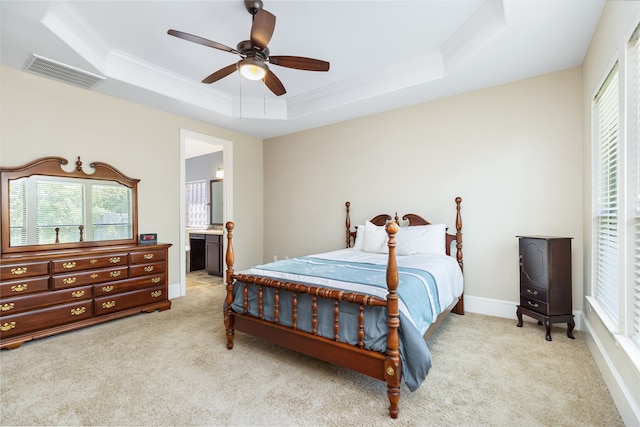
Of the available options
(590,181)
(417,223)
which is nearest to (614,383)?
(590,181)

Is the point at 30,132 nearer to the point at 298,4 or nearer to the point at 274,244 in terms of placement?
the point at 298,4

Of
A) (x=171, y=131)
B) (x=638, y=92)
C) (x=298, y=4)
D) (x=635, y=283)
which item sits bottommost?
(x=635, y=283)

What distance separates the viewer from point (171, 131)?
14.3ft

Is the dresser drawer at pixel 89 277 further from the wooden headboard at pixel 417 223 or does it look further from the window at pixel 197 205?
the window at pixel 197 205

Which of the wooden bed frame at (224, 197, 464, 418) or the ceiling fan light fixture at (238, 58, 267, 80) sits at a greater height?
the ceiling fan light fixture at (238, 58, 267, 80)

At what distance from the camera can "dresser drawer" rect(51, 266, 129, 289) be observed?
2.92 metres

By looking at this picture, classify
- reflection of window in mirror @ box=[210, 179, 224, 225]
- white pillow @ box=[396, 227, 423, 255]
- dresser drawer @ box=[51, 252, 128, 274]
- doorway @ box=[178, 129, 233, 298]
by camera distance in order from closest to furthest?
dresser drawer @ box=[51, 252, 128, 274] → white pillow @ box=[396, 227, 423, 255] → doorway @ box=[178, 129, 233, 298] → reflection of window in mirror @ box=[210, 179, 224, 225]

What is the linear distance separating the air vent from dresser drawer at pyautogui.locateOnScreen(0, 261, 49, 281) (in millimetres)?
1898

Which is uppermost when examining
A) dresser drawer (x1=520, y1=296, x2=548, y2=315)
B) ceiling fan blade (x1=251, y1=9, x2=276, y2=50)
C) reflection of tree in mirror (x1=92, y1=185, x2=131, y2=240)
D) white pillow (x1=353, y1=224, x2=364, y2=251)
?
ceiling fan blade (x1=251, y1=9, x2=276, y2=50)

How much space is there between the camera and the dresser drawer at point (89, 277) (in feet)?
9.59

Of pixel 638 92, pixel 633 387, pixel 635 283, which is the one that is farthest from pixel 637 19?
pixel 633 387

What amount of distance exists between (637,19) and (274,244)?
5.02 meters

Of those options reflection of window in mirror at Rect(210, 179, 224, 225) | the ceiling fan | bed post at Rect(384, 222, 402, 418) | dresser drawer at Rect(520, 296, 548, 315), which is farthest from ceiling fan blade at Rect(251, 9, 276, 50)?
reflection of window in mirror at Rect(210, 179, 224, 225)

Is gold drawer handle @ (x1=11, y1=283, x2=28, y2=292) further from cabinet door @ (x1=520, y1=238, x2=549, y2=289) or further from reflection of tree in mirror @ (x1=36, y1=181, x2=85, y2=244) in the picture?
cabinet door @ (x1=520, y1=238, x2=549, y2=289)
